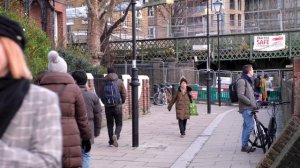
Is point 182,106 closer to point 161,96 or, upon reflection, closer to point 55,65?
point 55,65

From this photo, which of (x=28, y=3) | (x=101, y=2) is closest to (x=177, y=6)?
(x=101, y=2)

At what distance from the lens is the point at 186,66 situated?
35.4m

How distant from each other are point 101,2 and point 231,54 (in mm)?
19678

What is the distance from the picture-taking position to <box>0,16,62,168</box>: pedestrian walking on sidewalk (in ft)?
7.41

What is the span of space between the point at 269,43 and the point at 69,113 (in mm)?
36735

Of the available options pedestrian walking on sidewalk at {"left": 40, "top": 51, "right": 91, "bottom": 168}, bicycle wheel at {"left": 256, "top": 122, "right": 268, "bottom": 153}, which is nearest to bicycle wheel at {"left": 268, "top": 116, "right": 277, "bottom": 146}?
bicycle wheel at {"left": 256, "top": 122, "right": 268, "bottom": 153}

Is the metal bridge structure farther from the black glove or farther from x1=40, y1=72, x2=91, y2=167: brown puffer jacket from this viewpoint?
x1=40, y1=72, x2=91, y2=167: brown puffer jacket

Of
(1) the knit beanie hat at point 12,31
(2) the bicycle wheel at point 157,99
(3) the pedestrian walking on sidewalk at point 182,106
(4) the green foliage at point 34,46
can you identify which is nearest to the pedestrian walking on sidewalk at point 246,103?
(3) the pedestrian walking on sidewalk at point 182,106

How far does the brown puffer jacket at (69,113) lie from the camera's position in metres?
4.80

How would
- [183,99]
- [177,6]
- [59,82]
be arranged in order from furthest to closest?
[177,6] < [183,99] < [59,82]

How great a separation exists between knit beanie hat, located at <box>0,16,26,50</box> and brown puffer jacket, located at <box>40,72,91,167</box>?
95.9 inches

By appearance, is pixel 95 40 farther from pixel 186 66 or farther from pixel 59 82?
pixel 59 82

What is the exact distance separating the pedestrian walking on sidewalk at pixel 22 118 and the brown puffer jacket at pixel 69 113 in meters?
2.45

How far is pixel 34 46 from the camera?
10.7 metres
